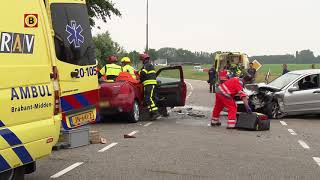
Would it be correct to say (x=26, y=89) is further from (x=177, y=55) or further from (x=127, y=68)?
(x=177, y=55)

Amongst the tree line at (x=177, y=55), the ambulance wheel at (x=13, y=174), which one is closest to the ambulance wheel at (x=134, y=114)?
the ambulance wheel at (x=13, y=174)

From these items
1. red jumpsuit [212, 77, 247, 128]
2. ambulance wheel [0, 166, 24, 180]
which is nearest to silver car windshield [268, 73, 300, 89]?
red jumpsuit [212, 77, 247, 128]

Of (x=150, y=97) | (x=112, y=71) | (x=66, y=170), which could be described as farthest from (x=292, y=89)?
(x=66, y=170)

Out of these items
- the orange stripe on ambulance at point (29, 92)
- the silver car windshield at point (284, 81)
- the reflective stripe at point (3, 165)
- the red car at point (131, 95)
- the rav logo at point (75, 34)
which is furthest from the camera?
the silver car windshield at point (284, 81)

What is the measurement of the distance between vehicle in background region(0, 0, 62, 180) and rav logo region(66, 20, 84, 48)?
4.92 ft

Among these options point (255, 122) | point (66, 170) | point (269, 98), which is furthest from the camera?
point (269, 98)

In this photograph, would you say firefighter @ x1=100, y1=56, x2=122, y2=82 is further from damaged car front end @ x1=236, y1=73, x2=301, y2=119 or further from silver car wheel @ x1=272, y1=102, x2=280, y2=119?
silver car wheel @ x1=272, y1=102, x2=280, y2=119

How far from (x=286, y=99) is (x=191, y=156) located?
7363mm

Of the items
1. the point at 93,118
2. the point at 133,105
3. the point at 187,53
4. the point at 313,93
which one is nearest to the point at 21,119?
the point at 93,118

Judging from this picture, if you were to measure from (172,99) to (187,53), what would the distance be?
383 feet

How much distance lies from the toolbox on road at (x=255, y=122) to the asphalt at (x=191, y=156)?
0.31m

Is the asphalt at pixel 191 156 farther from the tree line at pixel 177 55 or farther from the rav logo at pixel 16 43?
the tree line at pixel 177 55

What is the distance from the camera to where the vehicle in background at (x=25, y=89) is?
541 centimetres

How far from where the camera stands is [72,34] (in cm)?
777
